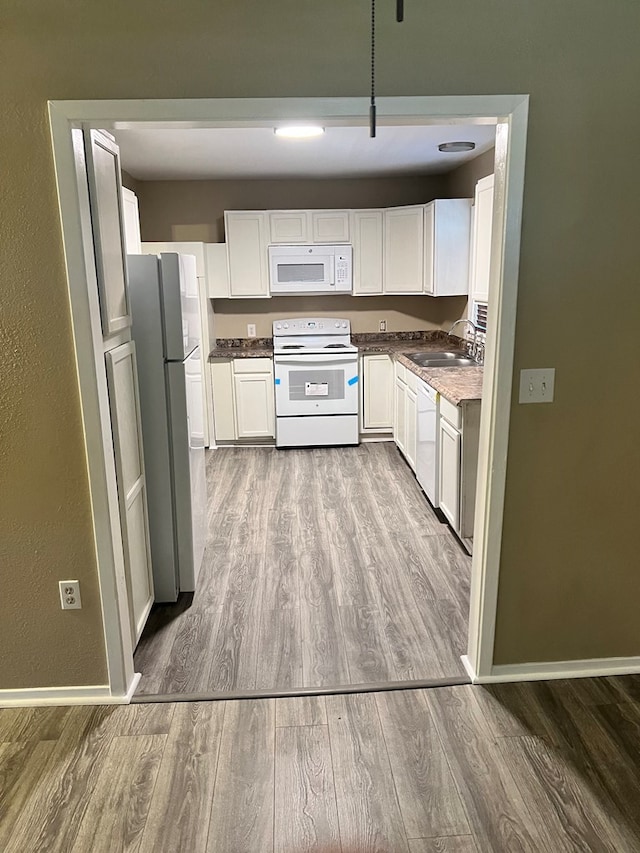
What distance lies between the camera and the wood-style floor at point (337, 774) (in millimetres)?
1752

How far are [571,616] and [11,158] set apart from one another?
2531 millimetres

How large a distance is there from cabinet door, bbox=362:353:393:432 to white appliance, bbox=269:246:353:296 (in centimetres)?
74

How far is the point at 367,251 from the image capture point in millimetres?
5504

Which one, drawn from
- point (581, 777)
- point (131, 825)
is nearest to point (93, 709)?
point (131, 825)

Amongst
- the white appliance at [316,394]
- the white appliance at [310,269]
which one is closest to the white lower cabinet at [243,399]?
the white appliance at [316,394]

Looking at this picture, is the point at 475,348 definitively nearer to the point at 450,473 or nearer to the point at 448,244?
the point at 448,244

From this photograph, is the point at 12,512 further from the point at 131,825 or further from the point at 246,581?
the point at 246,581

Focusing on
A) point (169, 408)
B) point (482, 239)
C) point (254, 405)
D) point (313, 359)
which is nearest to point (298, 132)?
point (482, 239)

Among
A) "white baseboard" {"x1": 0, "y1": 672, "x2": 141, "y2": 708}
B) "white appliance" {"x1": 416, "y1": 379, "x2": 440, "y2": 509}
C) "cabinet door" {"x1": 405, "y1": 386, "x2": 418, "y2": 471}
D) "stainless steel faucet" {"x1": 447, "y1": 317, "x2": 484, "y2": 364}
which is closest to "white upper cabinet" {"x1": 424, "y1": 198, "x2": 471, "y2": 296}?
"stainless steel faucet" {"x1": 447, "y1": 317, "x2": 484, "y2": 364}

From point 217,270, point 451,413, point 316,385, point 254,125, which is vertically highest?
point 254,125

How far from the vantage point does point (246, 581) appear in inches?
127

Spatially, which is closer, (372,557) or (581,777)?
(581,777)

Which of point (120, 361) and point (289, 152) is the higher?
point (289, 152)

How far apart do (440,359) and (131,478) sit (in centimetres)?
302
